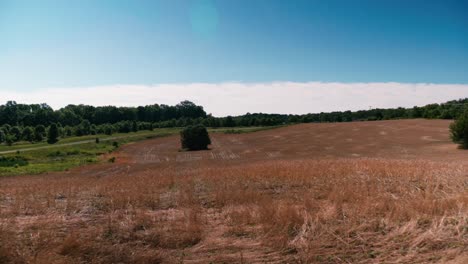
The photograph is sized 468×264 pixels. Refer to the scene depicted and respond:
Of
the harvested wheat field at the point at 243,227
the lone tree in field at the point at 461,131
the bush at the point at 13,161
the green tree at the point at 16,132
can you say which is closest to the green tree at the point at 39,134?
the green tree at the point at 16,132

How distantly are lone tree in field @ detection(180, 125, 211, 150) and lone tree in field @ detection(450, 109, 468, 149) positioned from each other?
133 ft

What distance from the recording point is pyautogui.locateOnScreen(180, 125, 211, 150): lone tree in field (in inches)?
2347

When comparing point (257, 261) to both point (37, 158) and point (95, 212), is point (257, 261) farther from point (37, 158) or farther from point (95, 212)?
point (37, 158)

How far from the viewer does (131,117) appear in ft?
506

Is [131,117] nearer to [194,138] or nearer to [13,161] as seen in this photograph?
[194,138]

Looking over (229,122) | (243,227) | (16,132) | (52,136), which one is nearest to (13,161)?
(52,136)

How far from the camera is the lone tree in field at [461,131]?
37281mm

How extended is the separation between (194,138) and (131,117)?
345ft

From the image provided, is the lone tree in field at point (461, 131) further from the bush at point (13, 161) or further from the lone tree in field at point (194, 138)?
the bush at point (13, 161)

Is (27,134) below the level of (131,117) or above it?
below

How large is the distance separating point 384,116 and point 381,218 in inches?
4159

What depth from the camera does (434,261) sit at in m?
4.75

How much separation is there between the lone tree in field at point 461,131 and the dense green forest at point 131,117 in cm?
3165

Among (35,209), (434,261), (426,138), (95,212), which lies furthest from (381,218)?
(426,138)
